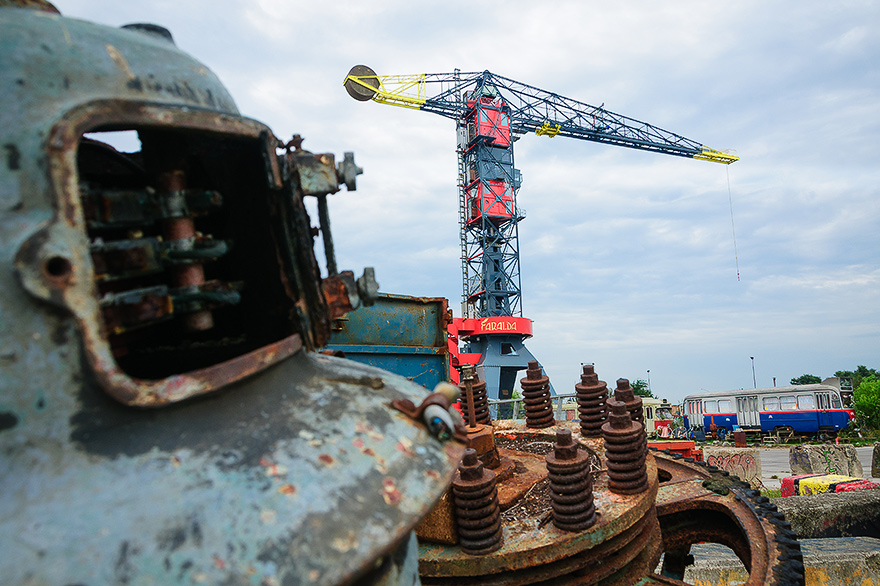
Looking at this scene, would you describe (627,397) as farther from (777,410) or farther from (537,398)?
(777,410)

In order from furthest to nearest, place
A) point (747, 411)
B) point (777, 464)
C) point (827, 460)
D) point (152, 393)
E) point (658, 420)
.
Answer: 1. point (658, 420)
2. point (747, 411)
3. point (777, 464)
4. point (827, 460)
5. point (152, 393)

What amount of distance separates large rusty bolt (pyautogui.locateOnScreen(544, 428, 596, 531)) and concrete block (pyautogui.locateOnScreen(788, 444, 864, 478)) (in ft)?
51.3

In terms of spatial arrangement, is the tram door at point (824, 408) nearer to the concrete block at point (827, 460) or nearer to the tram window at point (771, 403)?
the tram window at point (771, 403)

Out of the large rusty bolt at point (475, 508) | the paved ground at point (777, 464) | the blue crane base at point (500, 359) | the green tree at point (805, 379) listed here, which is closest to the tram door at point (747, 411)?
the paved ground at point (777, 464)

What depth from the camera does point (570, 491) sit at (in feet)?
8.19

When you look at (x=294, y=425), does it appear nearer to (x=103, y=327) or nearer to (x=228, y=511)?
(x=228, y=511)

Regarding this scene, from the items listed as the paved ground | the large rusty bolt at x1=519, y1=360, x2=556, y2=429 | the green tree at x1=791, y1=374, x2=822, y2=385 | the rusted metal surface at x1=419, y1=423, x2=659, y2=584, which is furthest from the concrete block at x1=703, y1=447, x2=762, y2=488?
the green tree at x1=791, y1=374, x2=822, y2=385

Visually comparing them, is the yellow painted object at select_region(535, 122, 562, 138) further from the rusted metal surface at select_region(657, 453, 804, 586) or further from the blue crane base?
the rusted metal surface at select_region(657, 453, 804, 586)

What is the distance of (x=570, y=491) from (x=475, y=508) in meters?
0.46

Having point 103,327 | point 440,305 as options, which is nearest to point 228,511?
point 103,327

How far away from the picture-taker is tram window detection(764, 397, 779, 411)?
25.8 metres

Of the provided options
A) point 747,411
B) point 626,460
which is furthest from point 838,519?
point 747,411

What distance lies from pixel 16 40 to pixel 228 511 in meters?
1.10

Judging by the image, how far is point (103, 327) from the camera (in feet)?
3.63
